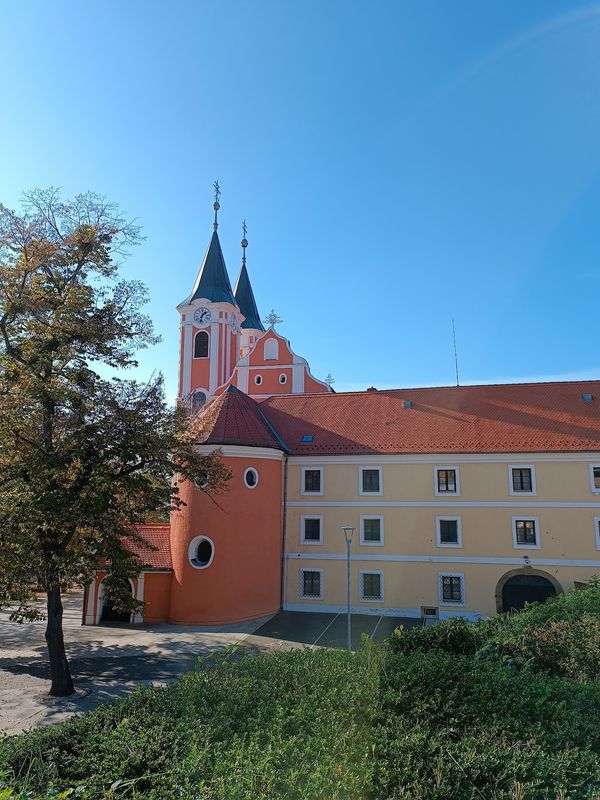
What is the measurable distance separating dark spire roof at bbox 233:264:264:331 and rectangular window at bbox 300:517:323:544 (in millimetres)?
29588

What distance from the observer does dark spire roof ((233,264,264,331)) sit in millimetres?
52991

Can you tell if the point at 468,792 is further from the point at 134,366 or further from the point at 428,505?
the point at 428,505

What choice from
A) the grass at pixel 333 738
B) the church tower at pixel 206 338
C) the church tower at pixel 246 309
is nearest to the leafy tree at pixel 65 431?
the grass at pixel 333 738

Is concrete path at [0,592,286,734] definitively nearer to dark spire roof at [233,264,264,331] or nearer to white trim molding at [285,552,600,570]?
white trim molding at [285,552,600,570]

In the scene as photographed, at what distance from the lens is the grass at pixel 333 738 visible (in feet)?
16.2

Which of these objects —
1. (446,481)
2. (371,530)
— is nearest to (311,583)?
(371,530)

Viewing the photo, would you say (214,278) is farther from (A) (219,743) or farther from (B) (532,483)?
(A) (219,743)

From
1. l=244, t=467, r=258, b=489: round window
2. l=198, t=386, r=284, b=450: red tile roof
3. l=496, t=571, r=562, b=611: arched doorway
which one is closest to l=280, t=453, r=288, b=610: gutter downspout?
l=198, t=386, r=284, b=450: red tile roof

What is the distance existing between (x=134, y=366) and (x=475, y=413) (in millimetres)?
17501

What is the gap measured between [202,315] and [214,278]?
350 cm

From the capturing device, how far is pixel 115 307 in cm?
1519

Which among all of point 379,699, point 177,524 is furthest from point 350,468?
point 379,699

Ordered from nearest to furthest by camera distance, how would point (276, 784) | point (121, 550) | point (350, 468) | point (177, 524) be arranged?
point (276, 784) → point (121, 550) → point (177, 524) → point (350, 468)

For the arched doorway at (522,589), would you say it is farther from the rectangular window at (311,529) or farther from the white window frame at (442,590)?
the rectangular window at (311,529)
